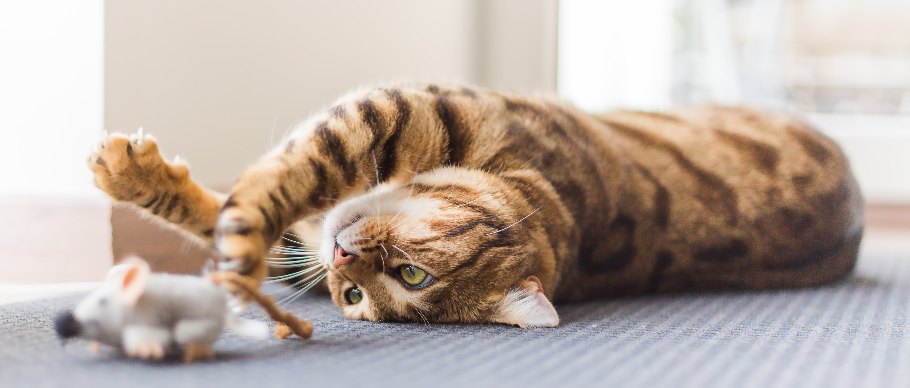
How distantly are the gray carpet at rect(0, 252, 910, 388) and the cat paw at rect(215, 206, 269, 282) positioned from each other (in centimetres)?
9

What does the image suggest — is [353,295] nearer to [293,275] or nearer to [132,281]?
[293,275]

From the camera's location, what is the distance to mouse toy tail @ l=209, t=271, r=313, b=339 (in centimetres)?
102

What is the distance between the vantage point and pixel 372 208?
1.32 meters

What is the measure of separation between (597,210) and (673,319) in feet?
0.75

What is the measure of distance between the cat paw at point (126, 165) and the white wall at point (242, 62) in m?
0.30

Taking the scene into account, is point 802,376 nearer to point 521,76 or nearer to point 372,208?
point 372,208

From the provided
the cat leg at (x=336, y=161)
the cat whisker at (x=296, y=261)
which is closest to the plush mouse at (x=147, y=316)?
the cat leg at (x=336, y=161)

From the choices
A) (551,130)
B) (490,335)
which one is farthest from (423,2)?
(490,335)

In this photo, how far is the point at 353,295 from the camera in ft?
4.52

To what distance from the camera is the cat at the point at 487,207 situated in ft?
4.17

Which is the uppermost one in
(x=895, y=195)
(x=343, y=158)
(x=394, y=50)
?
(x=394, y=50)

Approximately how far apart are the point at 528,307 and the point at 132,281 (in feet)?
1.82

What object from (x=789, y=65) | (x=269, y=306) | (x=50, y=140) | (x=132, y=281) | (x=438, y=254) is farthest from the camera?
(x=789, y=65)

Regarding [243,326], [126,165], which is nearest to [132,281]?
[243,326]
